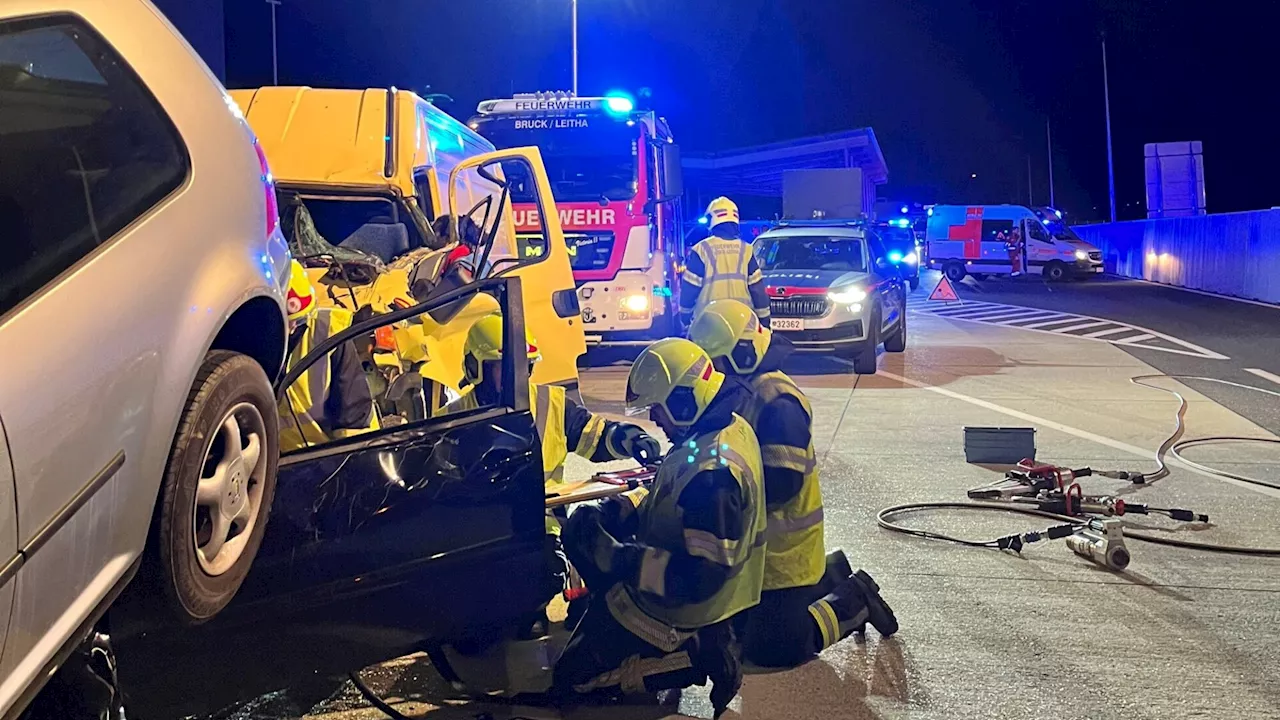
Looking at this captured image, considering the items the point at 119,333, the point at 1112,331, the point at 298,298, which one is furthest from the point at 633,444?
the point at 1112,331

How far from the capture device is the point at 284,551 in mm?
2605

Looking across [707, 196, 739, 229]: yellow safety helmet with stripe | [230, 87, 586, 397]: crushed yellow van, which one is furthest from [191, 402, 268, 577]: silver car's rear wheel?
[707, 196, 739, 229]: yellow safety helmet with stripe

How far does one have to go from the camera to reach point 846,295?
12336 millimetres

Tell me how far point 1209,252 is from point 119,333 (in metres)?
28.3

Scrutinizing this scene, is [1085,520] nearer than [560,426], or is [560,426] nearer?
[560,426]

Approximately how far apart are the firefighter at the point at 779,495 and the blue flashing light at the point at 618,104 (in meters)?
9.42

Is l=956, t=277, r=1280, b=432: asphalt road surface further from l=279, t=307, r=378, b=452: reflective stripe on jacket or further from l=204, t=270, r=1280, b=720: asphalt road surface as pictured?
l=279, t=307, r=378, b=452: reflective stripe on jacket

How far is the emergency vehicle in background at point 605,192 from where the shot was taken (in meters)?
13.1

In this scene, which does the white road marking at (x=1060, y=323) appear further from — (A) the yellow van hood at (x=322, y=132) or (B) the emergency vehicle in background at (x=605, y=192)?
(A) the yellow van hood at (x=322, y=132)

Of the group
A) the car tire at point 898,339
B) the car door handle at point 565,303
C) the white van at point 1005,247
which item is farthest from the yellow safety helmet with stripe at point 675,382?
the white van at point 1005,247

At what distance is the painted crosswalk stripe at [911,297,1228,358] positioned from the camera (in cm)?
1466

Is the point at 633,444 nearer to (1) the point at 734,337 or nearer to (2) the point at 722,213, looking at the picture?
(1) the point at 734,337

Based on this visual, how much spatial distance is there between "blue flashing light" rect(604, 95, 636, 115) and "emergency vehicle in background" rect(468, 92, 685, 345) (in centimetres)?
1

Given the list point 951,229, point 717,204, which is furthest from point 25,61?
point 951,229
